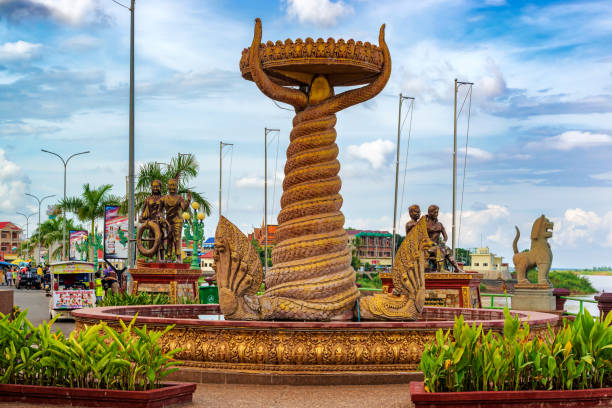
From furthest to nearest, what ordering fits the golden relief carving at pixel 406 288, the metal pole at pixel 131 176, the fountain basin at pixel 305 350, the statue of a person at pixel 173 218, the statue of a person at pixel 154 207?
1. the statue of a person at pixel 154 207
2. the statue of a person at pixel 173 218
3. the metal pole at pixel 131 176
4. the golden relief carving at pixel 406 288
5. the fountain basin at pixel 305 350

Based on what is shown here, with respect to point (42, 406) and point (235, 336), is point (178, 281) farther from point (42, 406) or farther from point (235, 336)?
point (42, 406)

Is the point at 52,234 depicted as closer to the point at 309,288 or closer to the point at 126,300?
the point at 126,300

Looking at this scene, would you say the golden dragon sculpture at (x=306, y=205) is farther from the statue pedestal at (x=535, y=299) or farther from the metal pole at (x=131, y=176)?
the statue pedestal at (x=535, y=299)

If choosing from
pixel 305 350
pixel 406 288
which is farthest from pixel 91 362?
pixel 406 288

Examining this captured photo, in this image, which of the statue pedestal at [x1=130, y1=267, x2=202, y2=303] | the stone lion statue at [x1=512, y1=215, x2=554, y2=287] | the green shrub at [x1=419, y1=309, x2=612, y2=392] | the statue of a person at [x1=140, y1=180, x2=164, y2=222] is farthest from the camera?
the stone lion statue at [x1=512, y1=215, x2=554, y2=287]

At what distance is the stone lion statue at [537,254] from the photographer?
28.4m

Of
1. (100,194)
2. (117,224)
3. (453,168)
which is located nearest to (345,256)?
(117,224)

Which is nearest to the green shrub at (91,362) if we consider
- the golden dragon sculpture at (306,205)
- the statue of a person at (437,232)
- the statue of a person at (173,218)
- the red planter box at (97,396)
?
the red planter box at (97,396)

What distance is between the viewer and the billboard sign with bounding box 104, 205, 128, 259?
3571 centimetres

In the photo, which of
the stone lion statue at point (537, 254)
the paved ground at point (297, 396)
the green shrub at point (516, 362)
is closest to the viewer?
the green shrub at point (516, 362)

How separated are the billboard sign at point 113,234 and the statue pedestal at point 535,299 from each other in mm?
17036

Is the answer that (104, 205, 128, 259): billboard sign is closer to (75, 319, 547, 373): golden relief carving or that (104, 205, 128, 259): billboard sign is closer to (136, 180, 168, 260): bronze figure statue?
(136, 180, 168, 260): bronze figure statue

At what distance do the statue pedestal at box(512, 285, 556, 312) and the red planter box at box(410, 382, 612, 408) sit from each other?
19.0 m

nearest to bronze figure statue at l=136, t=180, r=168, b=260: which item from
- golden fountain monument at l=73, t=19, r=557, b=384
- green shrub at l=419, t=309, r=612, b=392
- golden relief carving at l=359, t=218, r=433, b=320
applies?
golden fountain monument at l=73, t=19, r=557, b=384
